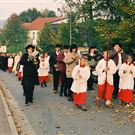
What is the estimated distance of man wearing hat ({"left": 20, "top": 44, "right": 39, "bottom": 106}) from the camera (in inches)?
626

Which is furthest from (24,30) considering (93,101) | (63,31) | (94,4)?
(93,101)

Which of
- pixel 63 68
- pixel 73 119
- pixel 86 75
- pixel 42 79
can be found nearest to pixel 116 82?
pixel 86 75

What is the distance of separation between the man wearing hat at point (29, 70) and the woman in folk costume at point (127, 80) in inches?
104

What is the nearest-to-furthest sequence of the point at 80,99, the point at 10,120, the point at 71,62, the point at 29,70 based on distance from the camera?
the point at 10,120
the point at 80,99
the point at 29,70
the point at 71,62

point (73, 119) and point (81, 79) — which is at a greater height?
point (81, 79)

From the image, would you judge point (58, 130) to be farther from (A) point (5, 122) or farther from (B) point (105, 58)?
(B) point (105, 58)

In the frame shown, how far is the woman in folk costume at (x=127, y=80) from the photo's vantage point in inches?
606

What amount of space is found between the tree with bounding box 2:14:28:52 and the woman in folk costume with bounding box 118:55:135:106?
300ft

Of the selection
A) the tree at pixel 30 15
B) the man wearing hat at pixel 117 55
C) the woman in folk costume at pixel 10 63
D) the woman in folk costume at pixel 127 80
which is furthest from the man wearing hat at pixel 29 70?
the tree at pixel 30 15

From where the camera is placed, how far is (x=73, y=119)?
1278cm

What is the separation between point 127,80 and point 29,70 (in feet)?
9.83

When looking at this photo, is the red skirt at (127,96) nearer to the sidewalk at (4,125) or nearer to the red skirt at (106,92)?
the red skirt at (106,92)

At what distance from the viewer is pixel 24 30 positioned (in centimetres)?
11406

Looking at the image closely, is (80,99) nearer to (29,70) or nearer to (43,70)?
(29,70)
